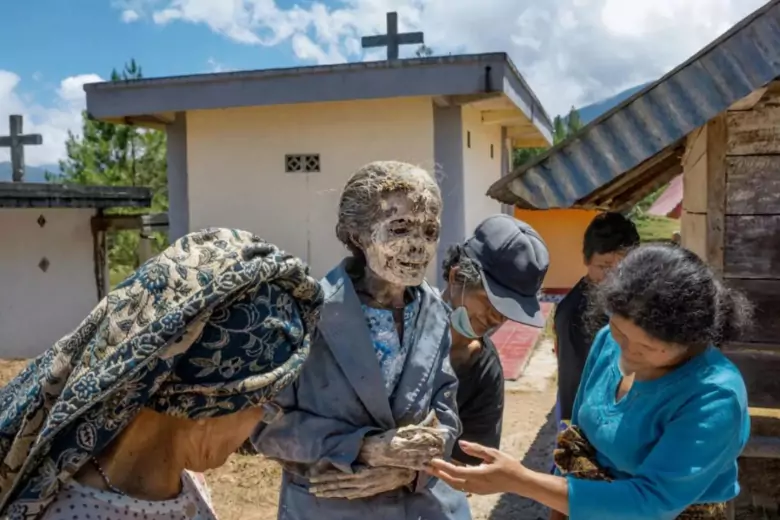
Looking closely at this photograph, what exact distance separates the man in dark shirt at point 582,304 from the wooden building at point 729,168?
215 mm

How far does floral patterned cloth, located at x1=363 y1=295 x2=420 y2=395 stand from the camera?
1971 millimetres

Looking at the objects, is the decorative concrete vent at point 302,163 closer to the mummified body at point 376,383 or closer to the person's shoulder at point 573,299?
the person's shoulder at point 573,299

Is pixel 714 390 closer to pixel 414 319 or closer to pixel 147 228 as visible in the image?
pixel 414 319

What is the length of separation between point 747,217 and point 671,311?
1954 mm

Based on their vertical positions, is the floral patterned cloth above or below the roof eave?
below

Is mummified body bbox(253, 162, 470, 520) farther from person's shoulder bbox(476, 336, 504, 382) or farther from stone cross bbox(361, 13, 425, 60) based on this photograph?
stone cross bbox(361, 13, 425, 60)

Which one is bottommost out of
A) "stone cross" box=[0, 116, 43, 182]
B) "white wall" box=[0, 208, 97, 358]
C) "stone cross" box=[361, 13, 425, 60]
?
"white wall" box=[0, 208, 97, 358]

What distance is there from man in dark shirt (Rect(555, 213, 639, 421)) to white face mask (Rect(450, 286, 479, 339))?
1123mm

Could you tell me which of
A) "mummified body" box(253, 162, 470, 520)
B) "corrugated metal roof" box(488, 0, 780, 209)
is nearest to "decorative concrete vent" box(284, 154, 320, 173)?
"corrugated metal roof" box(488, 0, 780, 209)

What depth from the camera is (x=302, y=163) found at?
827 cm

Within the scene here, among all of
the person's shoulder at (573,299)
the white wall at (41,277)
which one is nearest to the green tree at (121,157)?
the white wall at (41,277)

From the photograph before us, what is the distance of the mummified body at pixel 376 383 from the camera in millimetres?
1882

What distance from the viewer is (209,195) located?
8.62 meters

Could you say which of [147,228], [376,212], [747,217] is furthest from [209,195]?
[376,212]
